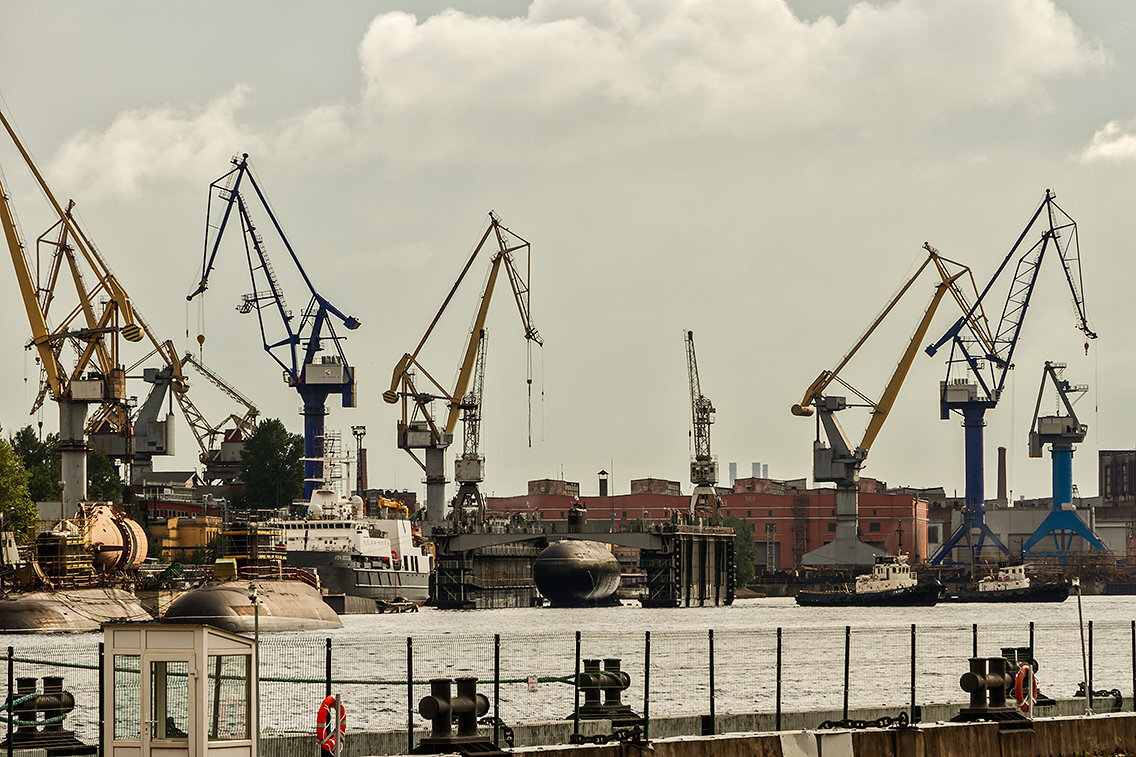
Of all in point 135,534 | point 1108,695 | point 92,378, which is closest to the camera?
point 1108,695

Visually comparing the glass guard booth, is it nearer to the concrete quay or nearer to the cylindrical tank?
the concrete quay

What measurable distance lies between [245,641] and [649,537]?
152 meters

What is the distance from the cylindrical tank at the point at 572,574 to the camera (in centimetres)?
16112

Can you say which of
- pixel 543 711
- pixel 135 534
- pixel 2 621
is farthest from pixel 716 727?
pixel 135 534

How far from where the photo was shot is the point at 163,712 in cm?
2483

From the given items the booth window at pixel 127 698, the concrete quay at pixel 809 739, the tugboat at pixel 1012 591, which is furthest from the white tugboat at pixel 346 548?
the booth window at pixel 127 698

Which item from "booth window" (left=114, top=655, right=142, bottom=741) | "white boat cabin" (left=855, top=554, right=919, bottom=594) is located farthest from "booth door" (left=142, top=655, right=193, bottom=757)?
"white boat cabin" (left=855, top=554, right=919, bottom=594)

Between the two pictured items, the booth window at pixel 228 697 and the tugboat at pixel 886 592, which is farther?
the tugboat at pixel 886 592

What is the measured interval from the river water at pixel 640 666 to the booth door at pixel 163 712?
15.1ft

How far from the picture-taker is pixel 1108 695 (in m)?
42.9

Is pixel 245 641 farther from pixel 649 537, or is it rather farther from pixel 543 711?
pixel 649 537

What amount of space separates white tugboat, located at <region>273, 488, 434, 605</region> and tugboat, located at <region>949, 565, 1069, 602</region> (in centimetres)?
6568

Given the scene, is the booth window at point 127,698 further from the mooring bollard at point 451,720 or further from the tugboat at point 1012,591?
the tugboat at point 1012,591

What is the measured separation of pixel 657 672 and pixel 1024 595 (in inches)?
5120
